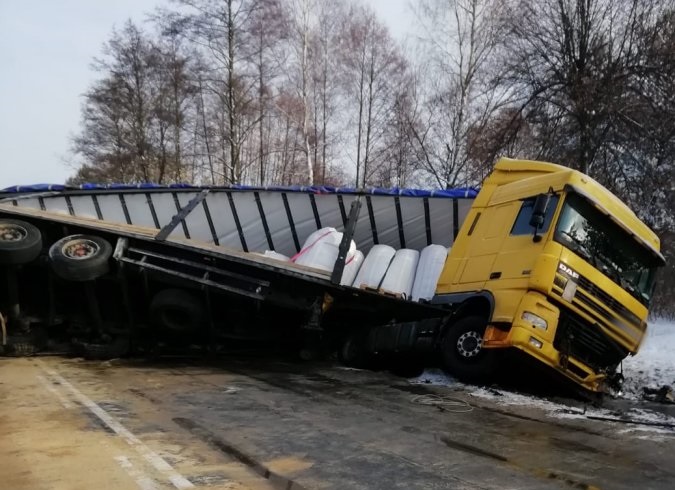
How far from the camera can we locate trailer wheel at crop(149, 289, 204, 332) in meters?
8.82

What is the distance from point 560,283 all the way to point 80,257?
20.9 feet

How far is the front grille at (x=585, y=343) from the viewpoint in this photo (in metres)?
7.13

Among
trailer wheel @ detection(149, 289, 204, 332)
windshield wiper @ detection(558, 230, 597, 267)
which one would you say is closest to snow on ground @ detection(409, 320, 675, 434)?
windshield wiper @ detection(558, 230, 597, 267)

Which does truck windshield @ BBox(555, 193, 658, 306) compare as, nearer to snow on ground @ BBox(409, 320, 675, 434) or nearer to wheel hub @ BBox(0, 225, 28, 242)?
snow on ground @ BBox(409, 320, 675, 434)

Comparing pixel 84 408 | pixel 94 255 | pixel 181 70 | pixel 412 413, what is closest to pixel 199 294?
pixel 94 255

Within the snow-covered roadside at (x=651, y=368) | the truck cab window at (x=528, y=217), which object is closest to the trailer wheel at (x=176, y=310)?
the truck cab window at (x=528, y=217)

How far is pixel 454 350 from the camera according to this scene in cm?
794

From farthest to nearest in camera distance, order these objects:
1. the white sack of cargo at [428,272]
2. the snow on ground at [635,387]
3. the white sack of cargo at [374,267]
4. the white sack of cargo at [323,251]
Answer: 1. the white sack of cargo at [323,251]
2. the white sack of cargo at [374,267]
3. the white sack of cargo at [428,272]
4. the snow on ground at [635,387]

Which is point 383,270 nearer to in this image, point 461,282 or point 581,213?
point 461,282

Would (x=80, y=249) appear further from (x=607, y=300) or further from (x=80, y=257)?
(x=607, y=300)

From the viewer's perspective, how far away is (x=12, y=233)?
8.48 m

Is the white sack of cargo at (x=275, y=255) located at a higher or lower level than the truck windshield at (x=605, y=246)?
lower

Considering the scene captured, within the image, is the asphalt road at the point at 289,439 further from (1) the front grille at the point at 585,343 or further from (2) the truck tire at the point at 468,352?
(1) the front grille at the point at 585,343

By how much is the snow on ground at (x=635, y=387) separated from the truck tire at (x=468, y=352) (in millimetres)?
239
